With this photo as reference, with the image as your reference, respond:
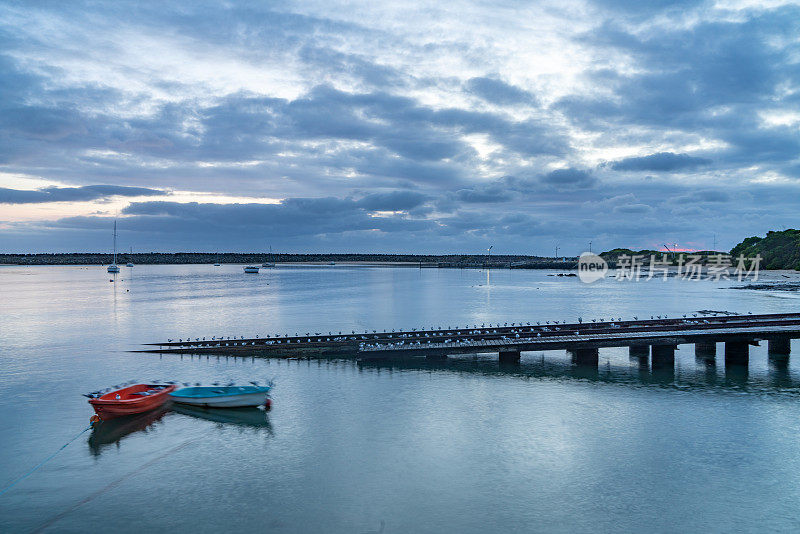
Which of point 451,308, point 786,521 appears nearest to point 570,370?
point 786,521

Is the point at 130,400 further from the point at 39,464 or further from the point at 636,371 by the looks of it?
the point at 636,371

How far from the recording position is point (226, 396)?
24.7m

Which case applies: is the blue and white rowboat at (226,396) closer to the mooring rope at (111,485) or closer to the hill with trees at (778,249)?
the mooring rope at (111,485)

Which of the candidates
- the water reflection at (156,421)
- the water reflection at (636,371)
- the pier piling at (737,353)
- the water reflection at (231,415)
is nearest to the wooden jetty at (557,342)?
the pier piling at (737,353)

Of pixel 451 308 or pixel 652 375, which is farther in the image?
pixel 451 308

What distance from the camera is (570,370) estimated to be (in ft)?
107

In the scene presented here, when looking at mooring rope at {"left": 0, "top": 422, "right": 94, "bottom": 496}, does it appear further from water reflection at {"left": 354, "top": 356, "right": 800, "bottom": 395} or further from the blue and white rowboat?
water reflection at {"left": 354, "top": 356, "right": 800, "bottom": 395}

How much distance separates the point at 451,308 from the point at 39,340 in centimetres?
4787

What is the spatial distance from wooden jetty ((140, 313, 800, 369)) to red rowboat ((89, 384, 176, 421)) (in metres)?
11.2

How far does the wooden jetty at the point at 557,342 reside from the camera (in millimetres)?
32438

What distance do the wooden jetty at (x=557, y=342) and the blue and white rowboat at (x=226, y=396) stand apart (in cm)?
941

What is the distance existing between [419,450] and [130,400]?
1329 cm

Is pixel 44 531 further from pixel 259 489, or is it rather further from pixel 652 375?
pixel 652 375

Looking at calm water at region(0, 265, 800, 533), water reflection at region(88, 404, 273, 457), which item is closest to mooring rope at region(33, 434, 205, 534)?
calm water at region(0, 265, 800, 533)
